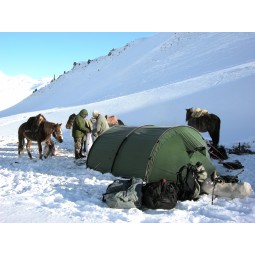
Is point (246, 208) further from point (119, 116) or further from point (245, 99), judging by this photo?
point (119, 116)

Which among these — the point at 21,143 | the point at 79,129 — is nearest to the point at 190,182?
the point at 79,129

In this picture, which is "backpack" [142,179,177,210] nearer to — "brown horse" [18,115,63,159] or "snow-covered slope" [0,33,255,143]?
"brown horse" [18,115,63,159]

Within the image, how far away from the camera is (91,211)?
634 cm

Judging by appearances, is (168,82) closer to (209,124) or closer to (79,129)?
(209,124)

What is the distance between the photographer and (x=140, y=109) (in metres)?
26.6

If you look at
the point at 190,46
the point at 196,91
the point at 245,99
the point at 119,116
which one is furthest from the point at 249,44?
the point at 119,116

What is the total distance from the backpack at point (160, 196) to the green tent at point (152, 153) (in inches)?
50.9

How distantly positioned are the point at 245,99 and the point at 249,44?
57.9ft

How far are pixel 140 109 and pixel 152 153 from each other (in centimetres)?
1856

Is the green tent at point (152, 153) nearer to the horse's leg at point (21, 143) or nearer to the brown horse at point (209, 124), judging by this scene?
the brown horse at point (209, 124)

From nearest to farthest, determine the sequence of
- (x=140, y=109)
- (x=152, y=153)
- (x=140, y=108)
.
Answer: (x=152, y=153) → (x=140, y=109) → (x=140, y=108)

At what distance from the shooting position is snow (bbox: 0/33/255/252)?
20.7ft

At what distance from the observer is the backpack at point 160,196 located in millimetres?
6531
